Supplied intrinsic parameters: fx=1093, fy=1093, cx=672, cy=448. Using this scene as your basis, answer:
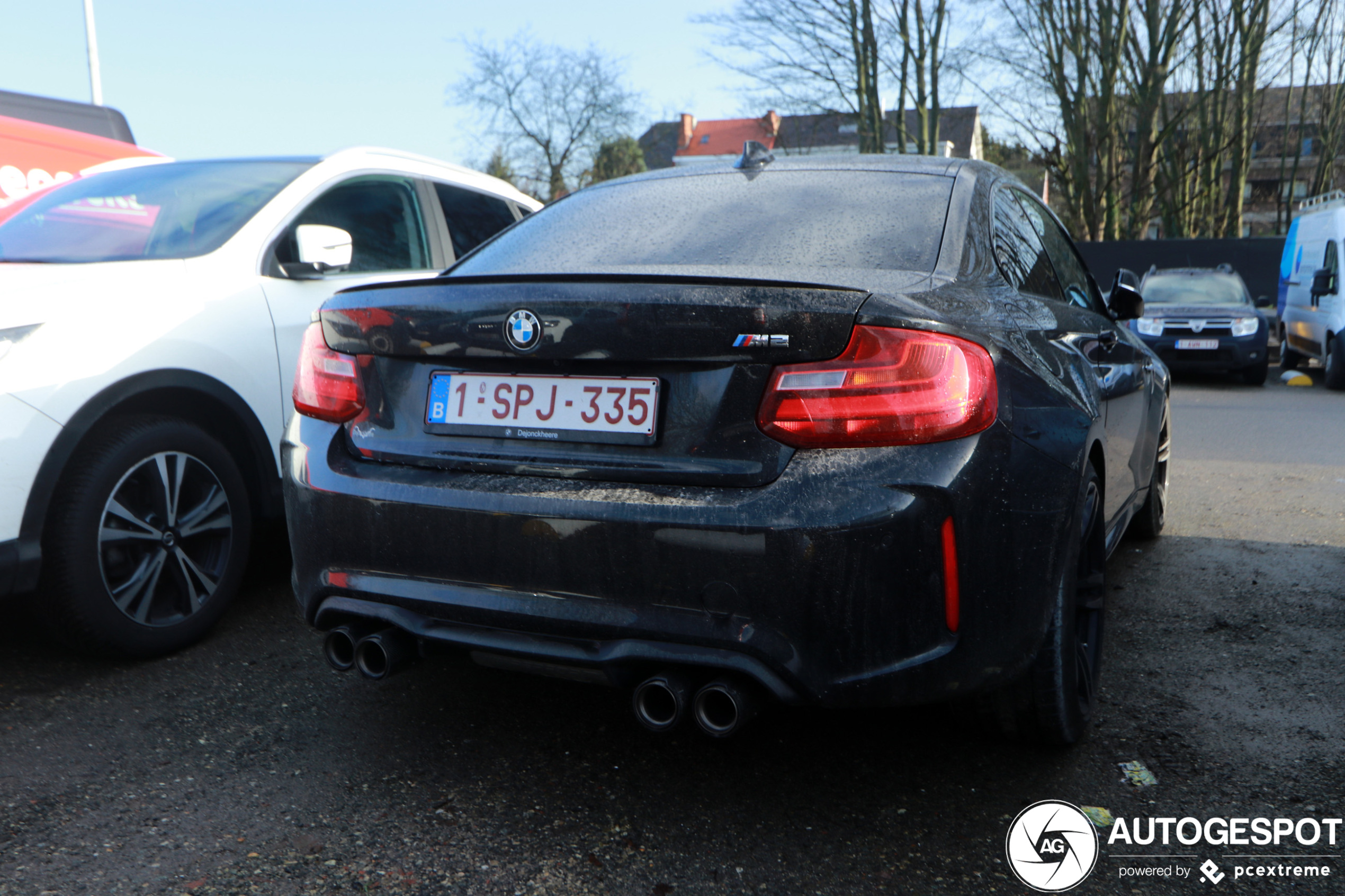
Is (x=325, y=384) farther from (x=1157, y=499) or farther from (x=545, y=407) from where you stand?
(x=1157, y=499)

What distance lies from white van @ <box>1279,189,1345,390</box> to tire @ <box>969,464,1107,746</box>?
12.0 m

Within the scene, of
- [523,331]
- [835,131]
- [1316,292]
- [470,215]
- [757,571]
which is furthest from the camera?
[835,131]

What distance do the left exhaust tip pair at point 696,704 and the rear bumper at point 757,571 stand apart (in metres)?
0.04

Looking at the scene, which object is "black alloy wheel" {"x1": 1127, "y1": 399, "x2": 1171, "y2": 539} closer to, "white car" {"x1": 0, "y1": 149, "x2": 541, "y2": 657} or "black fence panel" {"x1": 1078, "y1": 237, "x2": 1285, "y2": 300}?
"white car" {"x1": 0, "y1": 149, "x2": 541, "y2": 657}

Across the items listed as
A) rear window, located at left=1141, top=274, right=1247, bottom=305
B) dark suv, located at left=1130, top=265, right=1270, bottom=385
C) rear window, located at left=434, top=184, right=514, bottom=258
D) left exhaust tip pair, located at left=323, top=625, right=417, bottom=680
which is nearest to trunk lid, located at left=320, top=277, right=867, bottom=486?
left exhaust tip pair, located at left=323, top=625, right=417, bottom=680

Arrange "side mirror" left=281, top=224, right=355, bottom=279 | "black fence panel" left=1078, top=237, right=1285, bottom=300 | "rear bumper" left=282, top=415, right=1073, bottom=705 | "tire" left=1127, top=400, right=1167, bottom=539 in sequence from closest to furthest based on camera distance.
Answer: "rear bumper" left=282, top=415, right=1073, bottom=705
"side mirror" left=281, top=224, right=355, bottom=279
"tire" left=1127, top=400, right=1167, bottom=539
"black fence panel" left=1078, top=237, right=1285, bottom=300

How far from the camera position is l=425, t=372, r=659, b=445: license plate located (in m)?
2.19

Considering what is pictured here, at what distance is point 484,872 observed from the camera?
219 cm

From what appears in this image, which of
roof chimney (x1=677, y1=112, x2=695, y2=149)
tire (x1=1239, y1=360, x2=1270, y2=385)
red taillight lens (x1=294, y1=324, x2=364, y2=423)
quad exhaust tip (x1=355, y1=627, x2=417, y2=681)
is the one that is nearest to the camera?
quad exhaust tip (x1=355, y1=627, x2=417, y2=681)

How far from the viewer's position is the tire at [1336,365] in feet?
41.8

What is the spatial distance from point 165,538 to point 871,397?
2363 millimetres

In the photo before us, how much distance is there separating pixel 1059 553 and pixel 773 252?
0.96 meters

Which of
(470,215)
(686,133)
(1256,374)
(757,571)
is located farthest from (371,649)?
(686,133)

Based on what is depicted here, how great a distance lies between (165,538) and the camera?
3.37m
